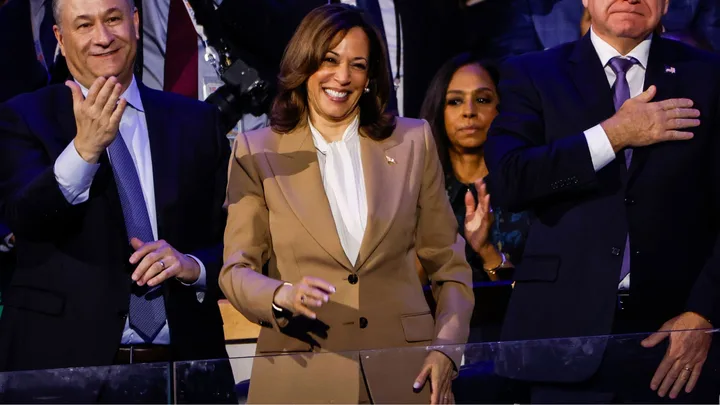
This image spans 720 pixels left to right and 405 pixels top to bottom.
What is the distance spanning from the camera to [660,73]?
A: 287 centimetres

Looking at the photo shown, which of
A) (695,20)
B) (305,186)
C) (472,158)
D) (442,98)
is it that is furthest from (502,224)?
(305,186)

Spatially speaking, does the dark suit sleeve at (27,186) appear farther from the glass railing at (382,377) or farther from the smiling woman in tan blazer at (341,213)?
the glass railing at (382,377)

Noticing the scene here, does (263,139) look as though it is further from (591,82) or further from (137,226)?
(591,82)

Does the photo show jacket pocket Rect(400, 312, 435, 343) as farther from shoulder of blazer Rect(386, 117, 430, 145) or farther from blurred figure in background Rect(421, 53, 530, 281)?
blurred figure in background Rect(421, 53, 530, 281)

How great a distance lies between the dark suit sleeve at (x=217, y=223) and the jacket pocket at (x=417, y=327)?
2.00 feet

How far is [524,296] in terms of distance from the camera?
2.77 m

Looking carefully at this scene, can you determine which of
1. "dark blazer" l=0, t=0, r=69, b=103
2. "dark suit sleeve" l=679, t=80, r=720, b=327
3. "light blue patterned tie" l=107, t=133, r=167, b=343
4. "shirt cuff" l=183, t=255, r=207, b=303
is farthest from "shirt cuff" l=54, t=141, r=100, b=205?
"dark suit sleeve" l=679, t=80, r=720, b=327

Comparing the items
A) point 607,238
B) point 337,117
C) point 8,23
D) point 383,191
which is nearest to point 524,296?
point 607,238

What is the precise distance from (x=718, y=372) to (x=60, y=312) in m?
1.62

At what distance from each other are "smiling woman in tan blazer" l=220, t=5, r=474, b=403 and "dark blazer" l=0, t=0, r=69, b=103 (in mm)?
1344

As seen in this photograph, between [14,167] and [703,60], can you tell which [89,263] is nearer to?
[14,167]

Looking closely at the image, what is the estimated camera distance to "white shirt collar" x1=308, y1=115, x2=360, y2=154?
2.64m

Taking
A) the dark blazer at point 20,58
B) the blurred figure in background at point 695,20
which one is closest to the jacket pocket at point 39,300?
the dark blazer at point 20,58

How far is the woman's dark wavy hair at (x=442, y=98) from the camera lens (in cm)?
394
